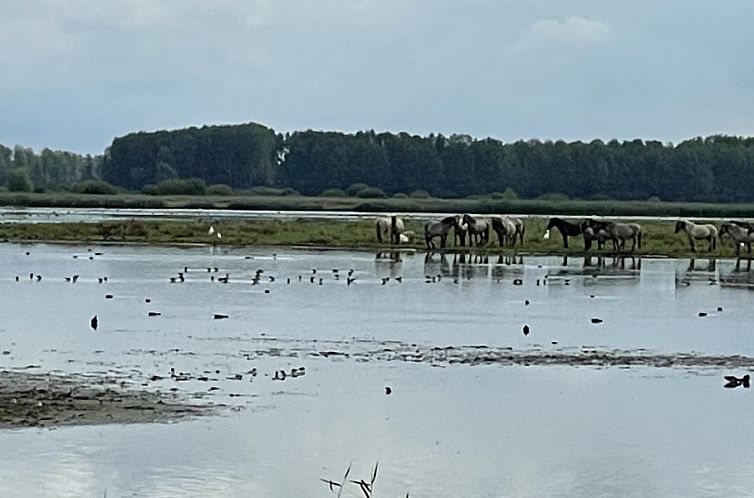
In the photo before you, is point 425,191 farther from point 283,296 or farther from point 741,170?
point 283,296

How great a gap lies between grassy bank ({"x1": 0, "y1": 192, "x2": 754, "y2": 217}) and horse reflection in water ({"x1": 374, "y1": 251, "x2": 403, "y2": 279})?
5978 centimetres

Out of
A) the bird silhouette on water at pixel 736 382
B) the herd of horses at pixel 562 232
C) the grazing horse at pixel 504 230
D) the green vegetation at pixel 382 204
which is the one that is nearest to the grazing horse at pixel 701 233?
the herd of horses at pixel 562 232

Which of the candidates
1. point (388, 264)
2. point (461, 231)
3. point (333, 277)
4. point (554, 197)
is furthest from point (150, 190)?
point (333, 277)

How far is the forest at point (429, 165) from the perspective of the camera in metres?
143

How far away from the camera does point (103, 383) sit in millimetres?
16562

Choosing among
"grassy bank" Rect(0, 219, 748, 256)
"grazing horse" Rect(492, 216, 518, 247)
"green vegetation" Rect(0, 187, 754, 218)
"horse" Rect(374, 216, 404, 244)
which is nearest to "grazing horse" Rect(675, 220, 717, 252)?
"grassy bank" Rect(0, 219, 748, 256)

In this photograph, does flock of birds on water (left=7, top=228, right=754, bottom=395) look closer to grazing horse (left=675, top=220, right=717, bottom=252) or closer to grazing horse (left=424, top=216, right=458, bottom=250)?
grazing horse (left=675, top=220, right=717, bottom=252)

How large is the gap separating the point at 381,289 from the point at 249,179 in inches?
5074

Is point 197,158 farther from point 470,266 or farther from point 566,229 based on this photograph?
point 470,266

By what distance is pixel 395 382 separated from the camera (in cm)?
1753

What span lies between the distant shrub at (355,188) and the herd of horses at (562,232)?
3822 inches

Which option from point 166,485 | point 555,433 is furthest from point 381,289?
point 166,485

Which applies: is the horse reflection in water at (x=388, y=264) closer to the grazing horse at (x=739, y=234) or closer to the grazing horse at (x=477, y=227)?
the grazing horse at (x=477, y=227)

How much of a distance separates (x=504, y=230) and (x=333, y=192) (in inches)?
4005
